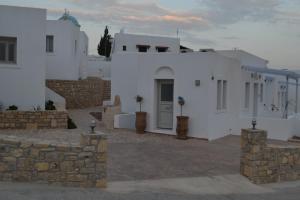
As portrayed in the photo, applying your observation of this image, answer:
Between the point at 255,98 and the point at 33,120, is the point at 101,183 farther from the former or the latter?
the point at 255,98

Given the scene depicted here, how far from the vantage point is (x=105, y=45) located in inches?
2219

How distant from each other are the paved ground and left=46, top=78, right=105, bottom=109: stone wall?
39.8 feet

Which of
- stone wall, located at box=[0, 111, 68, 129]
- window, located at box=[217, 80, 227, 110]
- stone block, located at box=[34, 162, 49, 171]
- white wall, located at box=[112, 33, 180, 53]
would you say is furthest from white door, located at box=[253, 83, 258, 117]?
stone block, located at box=[34, 162, 49, 171]

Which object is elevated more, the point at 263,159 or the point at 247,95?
the point at 247,95

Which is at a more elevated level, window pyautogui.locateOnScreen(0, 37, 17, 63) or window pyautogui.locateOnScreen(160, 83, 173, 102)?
window pyautogui.locateOnScreen(0, 37, 17, 63)

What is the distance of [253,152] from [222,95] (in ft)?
24.3

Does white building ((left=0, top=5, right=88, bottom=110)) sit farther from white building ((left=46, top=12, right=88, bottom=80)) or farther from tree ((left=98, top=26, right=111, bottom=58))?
tree ((left=98, top=26, right=111, bottom=58))

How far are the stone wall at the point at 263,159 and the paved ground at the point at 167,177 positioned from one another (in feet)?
0.96

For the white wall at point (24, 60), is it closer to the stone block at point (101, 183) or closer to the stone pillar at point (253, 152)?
the stone block at point (101, 183)

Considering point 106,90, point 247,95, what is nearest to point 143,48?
point 106,90

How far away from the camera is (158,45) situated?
1409 inches

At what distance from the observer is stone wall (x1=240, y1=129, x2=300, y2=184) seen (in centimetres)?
1084

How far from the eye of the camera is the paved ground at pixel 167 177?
329 inches

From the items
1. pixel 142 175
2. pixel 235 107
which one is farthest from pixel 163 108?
pixel 142 175
